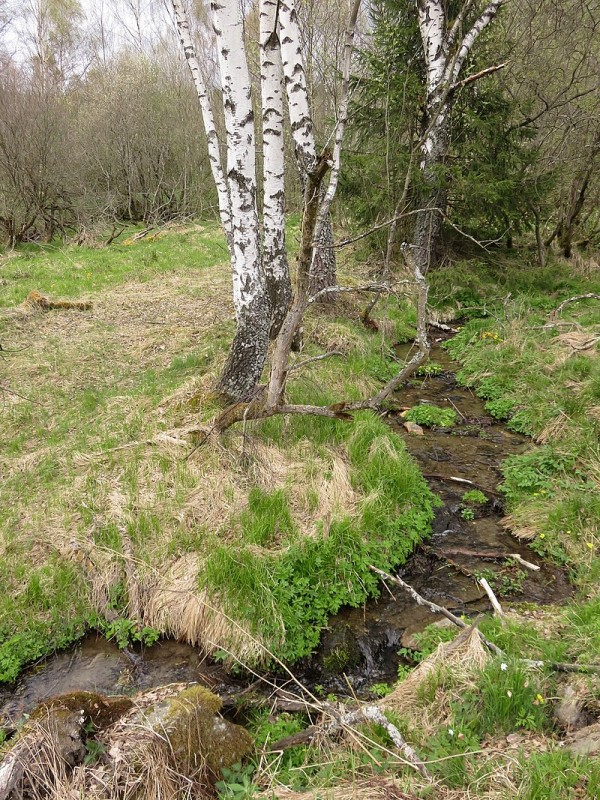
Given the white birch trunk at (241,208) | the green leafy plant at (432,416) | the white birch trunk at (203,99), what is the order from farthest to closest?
the green leafy plant at (432,416), the white birch trunk at (203,99), the white birch trunk at (241,208)

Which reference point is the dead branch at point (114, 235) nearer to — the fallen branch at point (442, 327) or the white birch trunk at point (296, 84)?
the white birch trunk at point (296, 84)

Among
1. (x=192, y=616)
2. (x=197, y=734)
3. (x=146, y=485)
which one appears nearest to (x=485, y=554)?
(x=192, y=616)

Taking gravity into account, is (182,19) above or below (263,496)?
above

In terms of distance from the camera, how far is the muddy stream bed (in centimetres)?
314

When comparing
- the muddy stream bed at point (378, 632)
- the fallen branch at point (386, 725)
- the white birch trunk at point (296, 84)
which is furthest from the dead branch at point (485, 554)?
the white birch trunk at point (296, 84)

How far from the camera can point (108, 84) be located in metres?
18.4

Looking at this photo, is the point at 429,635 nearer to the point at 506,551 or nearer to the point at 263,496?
the point at 506,551

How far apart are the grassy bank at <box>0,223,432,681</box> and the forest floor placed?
16 millimetres

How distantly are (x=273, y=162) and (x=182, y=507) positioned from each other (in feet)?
13.0

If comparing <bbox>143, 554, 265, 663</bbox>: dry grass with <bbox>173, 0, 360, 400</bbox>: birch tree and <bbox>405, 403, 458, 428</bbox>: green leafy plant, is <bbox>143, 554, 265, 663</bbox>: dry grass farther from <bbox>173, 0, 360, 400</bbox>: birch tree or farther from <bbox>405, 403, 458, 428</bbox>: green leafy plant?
<bbox>405, 403, 458, 428</bbox>: green leafy plant

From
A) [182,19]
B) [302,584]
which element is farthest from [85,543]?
[182,19]

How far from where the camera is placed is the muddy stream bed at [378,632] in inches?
124

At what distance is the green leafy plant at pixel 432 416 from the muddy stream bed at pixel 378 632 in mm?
1052

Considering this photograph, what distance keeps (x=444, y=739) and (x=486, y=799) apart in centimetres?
38
